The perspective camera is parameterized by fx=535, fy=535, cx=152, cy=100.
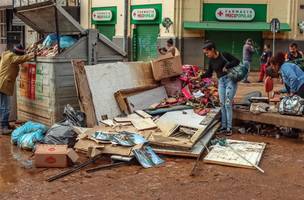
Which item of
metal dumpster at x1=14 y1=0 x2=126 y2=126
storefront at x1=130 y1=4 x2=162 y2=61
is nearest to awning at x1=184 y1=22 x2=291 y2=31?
storefront at x1=130 y1=4 x2=162 y2=61

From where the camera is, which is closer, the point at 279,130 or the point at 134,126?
the point at 134,126

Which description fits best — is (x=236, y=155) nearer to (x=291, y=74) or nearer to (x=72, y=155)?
(x=291, y=74)

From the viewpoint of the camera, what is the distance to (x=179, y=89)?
11.0 metres

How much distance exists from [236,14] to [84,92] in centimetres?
1770

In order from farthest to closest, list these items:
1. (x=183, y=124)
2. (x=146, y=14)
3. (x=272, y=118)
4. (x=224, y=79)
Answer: (x=146, y=14), (x=224, y=79), (x=272, y=118), (x=183, y=124)

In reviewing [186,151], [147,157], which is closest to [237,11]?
[186,151]

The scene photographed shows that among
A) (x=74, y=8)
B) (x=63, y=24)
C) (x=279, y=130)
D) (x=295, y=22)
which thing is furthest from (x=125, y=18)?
(x=279, y=130)

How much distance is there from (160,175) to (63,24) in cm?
499

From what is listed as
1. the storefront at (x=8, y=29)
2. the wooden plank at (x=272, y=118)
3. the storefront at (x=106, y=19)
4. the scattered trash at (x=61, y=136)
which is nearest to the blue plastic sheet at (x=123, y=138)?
the scattered trash at (x=61, y=136)

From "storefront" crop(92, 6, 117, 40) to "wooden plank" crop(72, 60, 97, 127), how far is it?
2052cm

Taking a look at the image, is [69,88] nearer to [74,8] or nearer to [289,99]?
[289,99]

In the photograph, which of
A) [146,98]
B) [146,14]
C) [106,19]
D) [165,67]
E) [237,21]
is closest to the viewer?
[146,98]

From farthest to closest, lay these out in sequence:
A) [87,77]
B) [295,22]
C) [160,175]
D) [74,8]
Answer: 1. [74,8]
2. [295,22]
3. [87,77]
4. [160,175]

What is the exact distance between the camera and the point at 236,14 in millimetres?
26078
